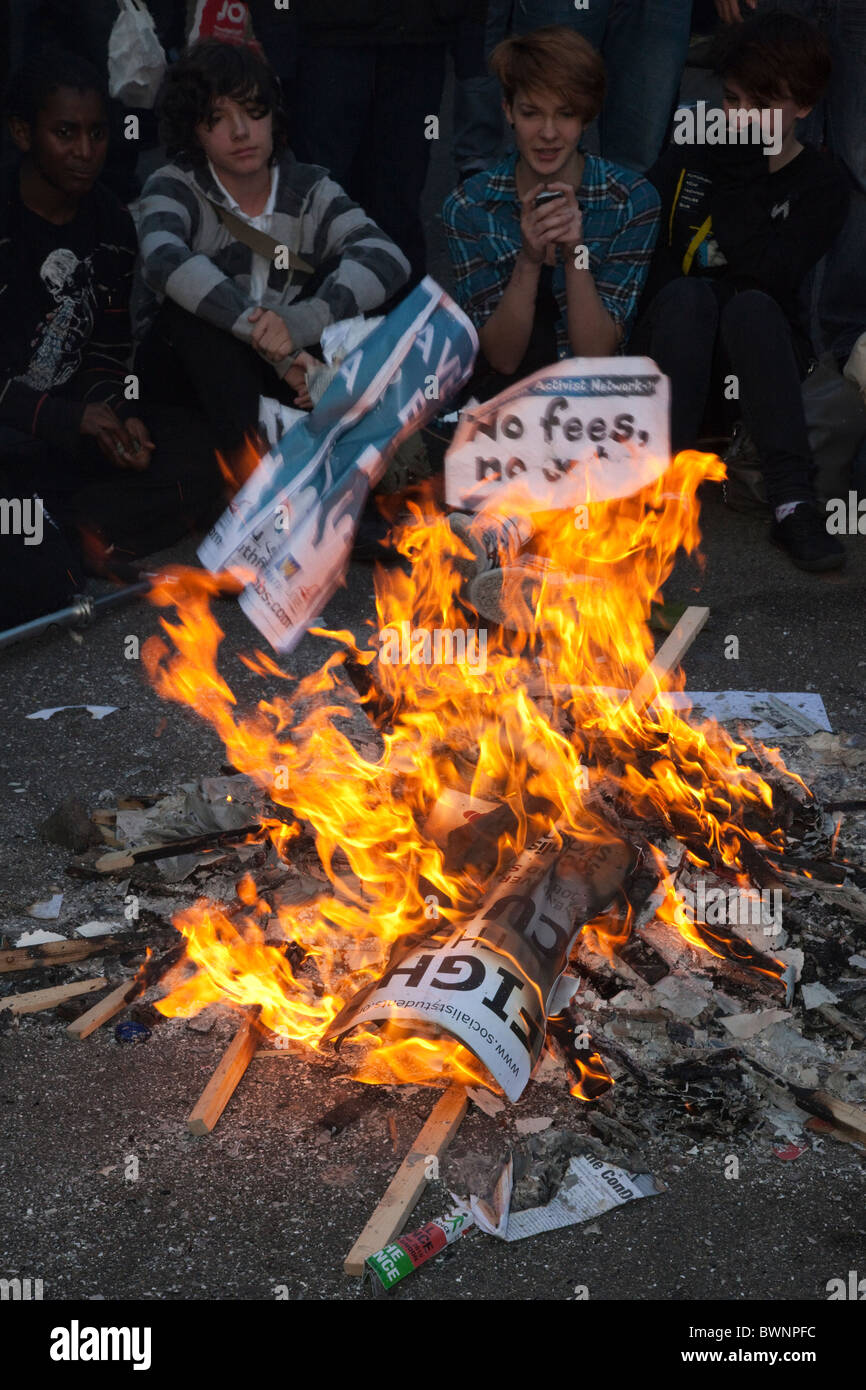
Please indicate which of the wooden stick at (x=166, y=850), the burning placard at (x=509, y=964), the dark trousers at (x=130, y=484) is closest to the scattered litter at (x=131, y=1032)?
the burning placard at (x=509, y=964)

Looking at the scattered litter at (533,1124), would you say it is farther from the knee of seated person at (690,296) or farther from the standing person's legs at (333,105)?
the standing person's legs at (333,105)

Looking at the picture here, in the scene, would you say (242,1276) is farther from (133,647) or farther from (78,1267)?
(133,647)

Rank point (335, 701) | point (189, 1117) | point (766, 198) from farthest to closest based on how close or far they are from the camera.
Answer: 1. point (766, 198)
2. point (335, 701)
3. point (189, 1117)

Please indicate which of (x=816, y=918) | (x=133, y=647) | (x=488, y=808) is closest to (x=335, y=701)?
(x=133, y=647)

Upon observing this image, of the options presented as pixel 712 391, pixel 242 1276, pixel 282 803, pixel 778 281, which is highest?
pixel 778 281

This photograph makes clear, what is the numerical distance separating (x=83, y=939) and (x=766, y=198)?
3900 mm

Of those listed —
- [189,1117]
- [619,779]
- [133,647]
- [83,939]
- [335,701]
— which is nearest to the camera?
[189,1117]

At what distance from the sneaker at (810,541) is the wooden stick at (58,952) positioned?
318 cm

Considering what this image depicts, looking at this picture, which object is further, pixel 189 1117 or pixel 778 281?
pixel 778 281

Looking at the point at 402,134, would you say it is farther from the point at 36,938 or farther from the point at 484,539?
the point at 36,938

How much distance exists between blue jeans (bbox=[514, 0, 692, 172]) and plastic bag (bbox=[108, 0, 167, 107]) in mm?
1551

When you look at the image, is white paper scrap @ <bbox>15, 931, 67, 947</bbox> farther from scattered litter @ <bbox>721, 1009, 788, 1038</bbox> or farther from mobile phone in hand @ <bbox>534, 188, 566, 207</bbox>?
mobile phone in hand @ <bbox>534, 188, 566, 207</bbox>

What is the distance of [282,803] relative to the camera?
3.95 meters

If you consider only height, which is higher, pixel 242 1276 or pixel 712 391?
pixel 712 391
